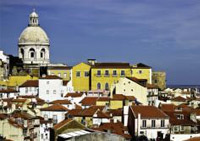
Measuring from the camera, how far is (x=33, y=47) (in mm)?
95000

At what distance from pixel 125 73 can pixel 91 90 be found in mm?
5026

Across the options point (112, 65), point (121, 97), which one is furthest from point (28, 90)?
point (121, 97)

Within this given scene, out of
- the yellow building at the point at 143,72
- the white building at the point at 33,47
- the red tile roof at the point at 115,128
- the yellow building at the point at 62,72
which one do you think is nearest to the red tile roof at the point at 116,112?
the red tile roof at the point at 115,128

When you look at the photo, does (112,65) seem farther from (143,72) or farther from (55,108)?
(55,108)

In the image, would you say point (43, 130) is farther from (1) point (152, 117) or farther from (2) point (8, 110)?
(1) point (152, 117)

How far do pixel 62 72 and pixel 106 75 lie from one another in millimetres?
7017

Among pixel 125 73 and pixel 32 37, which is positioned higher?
pixel 32 37

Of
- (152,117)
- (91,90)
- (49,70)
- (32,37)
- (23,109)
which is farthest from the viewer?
(32,37)

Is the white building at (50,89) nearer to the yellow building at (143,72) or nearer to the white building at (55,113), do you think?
the white building at (55,113)

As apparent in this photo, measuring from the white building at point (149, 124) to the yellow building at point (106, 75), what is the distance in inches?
1019

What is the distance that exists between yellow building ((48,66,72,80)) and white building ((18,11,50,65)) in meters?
12.8

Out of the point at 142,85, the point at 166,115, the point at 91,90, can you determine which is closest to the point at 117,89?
the point at 142,85

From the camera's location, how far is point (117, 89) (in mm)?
68188

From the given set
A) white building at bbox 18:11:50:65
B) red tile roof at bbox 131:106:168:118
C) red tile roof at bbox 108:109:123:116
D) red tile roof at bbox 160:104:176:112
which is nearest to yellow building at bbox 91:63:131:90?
red tile roof at bbox 160:104:176:112
